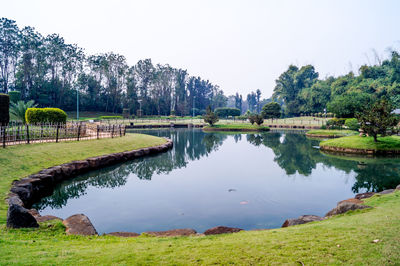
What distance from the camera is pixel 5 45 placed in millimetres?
57719

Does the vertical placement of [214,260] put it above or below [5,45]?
below

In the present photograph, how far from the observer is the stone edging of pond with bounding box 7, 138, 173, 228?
19.8 feet

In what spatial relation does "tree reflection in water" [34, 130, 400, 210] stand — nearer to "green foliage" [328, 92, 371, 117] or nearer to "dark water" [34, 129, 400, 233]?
"dark water" [34, 129, 400, 233]

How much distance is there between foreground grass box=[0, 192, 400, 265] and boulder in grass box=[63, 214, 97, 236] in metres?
0.35

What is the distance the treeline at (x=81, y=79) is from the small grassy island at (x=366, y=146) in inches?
2064

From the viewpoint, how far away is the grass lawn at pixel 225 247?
4.17m

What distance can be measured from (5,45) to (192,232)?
226 feet

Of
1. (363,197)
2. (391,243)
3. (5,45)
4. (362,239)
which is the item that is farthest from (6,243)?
(5,45)

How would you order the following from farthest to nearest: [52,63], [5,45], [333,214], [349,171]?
1. [52,63]
2. [5,45]
3. [349,171]
4. [333,214]

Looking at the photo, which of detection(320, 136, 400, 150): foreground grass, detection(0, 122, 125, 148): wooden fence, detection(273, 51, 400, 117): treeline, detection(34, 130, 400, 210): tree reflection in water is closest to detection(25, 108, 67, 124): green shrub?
detection(0, 122, 125, 148): wooden fence

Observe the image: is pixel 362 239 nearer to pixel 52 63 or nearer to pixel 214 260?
pixel 214 260

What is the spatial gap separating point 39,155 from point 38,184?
3.27 meters

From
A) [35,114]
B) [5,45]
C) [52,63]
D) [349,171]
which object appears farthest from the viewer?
[52,63]

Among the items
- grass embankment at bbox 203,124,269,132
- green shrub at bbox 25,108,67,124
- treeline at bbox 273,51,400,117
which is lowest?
grass embankment at bbox 203,124,269,132
